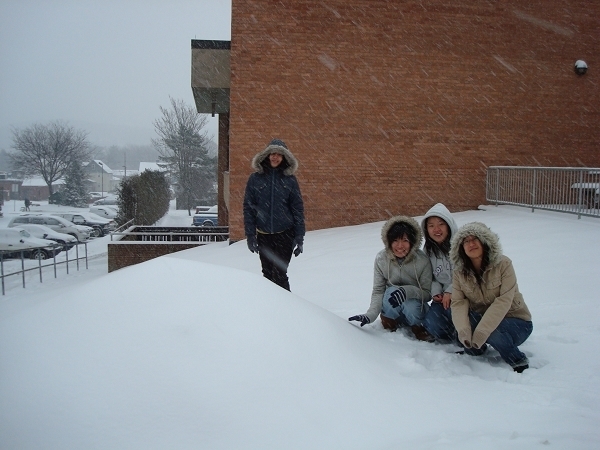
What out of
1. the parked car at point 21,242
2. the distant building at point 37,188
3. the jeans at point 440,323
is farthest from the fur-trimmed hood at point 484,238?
the distant building at point 37,188

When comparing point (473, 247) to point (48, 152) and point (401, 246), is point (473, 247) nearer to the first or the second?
point (401, 246)

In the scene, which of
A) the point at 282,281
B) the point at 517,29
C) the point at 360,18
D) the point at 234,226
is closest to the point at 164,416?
the point at 282,281

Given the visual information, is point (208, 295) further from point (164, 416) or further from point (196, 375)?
point (164, 416)

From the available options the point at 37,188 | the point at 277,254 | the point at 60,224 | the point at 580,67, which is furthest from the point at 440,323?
the point at 37,188

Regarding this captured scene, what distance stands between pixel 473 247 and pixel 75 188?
37684 mm

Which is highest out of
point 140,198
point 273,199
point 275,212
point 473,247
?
point 273,199

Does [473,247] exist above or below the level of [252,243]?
above

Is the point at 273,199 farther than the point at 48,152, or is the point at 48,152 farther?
the point at 48,152

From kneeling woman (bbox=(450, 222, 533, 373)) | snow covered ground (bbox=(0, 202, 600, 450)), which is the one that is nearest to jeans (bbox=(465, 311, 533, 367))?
kneeling woman (bbox=(450, 222, 533, 373))

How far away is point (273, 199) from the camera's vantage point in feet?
16.8

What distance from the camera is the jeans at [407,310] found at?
4012mm

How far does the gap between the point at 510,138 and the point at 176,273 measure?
10.7 metres

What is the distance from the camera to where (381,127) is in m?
11.4

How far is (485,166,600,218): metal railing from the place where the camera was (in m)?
9.23
